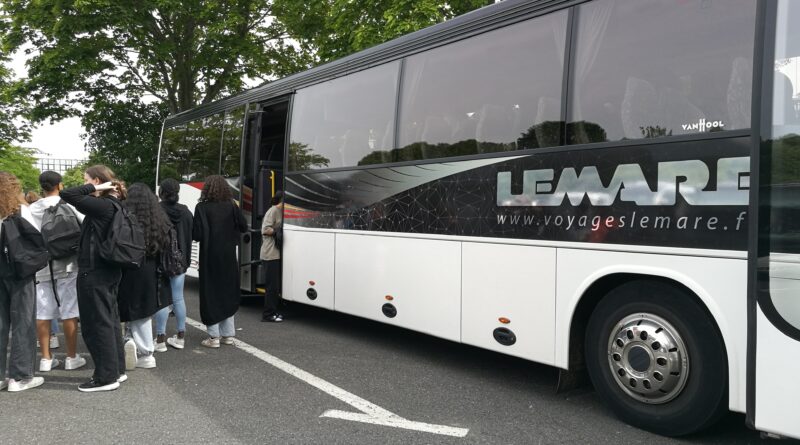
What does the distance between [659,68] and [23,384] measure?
5.43 m

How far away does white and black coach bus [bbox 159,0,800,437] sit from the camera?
3.42 m

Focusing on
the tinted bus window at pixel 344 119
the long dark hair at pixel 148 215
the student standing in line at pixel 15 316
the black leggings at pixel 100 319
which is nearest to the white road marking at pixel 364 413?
the black leggings at pixel 100 319

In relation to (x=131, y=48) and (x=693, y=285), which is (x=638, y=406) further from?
(x=131, y=48)

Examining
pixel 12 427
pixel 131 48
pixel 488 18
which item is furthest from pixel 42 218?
pixel 131 48

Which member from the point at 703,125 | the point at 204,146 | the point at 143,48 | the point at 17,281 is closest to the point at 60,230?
the point at 17,281

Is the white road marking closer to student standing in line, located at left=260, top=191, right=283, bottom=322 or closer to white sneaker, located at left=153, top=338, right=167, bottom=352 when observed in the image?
white sneaker, located at left=153, top=338, right=167, bottom=352

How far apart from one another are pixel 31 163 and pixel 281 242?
104 ft

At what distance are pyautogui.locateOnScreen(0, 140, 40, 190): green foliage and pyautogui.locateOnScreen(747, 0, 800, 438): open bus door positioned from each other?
2618cm

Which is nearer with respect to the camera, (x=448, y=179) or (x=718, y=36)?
(x=718, y=36)

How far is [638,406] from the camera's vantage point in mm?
4172

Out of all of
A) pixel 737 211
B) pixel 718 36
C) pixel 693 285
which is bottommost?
pixel 693 285

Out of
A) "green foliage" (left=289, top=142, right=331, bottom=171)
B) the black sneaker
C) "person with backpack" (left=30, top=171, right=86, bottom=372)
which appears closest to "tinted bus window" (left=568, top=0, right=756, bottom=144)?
"green foliage" (left=289, top=142, right=331, bottom=171)

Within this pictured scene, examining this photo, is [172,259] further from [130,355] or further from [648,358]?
[648,358]

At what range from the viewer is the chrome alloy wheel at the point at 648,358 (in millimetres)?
3926
